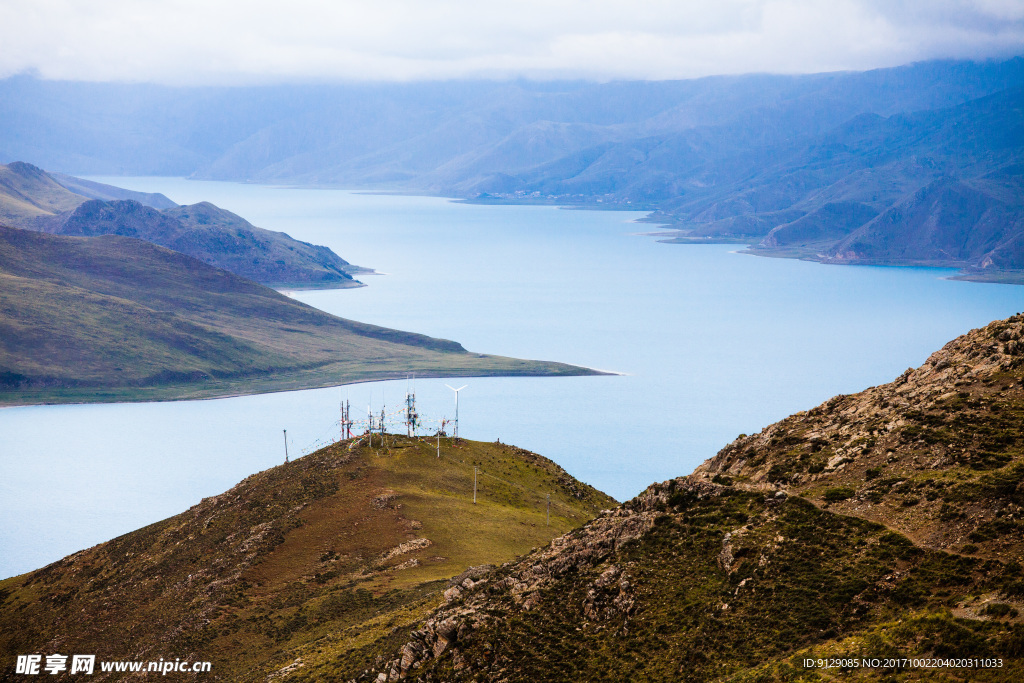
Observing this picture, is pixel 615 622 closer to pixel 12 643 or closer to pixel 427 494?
pixel 427 494

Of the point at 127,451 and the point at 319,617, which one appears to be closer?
the point at 319,617

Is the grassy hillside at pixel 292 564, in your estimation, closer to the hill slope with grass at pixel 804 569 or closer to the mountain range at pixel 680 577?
the mountain range at pixel 680 577

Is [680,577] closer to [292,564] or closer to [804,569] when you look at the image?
[804,569]

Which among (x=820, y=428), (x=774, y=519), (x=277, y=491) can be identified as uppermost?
(x=820, y=428)

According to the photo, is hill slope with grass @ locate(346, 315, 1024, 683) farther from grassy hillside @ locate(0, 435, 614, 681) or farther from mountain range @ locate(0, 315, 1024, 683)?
grassy hillside @ locate(0, 435, 614, 681)

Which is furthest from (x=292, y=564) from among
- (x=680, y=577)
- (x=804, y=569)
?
(x=804, y=569)

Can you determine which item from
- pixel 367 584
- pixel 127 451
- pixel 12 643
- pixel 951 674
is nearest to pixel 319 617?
pixel 367 584
